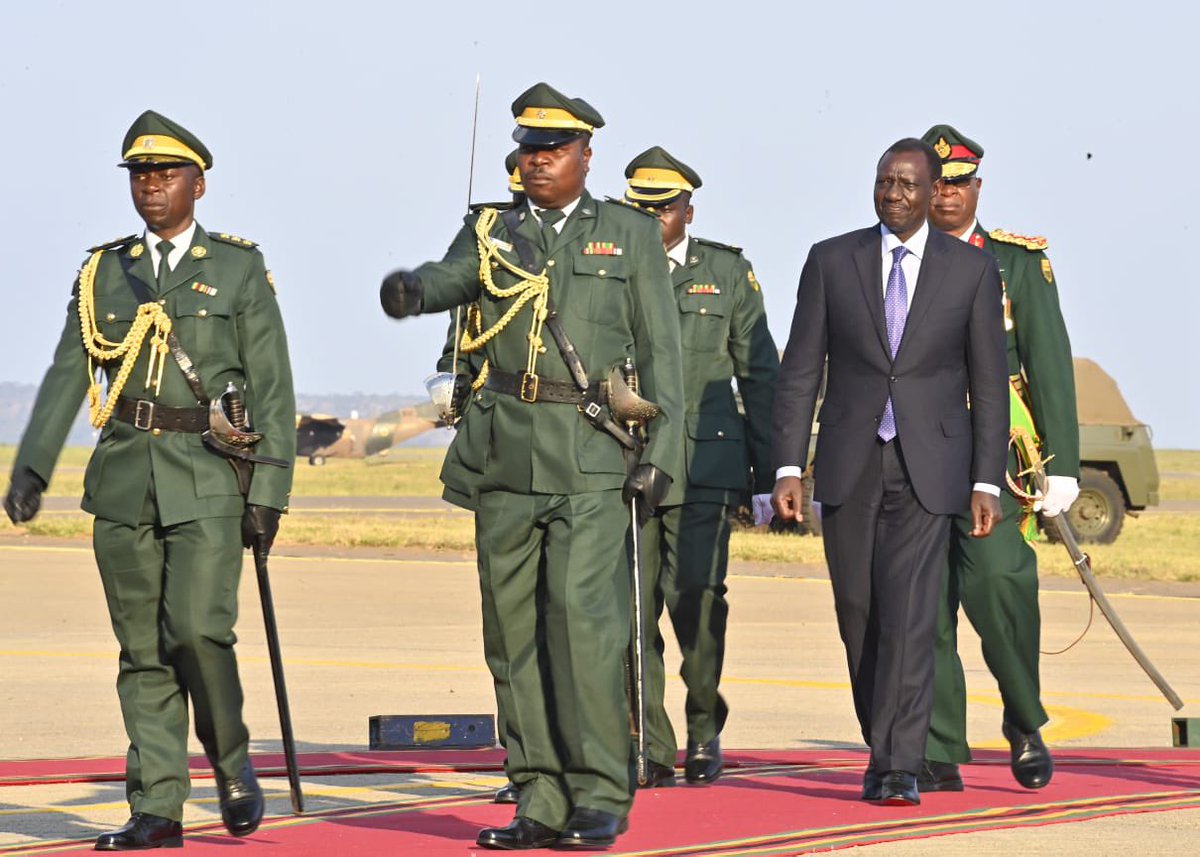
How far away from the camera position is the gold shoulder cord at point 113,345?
24.8 ft

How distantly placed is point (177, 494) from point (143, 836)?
3.35 feet

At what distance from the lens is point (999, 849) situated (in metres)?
7.35

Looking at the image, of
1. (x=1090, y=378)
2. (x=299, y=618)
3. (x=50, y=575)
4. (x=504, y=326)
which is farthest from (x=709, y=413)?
(x=1090, y=378)

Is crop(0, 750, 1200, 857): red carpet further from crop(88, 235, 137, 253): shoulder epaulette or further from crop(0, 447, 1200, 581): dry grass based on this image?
crop(0, 447, 1200, 581): dry grass

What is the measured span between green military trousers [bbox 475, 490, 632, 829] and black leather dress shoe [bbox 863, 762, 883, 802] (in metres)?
1.06

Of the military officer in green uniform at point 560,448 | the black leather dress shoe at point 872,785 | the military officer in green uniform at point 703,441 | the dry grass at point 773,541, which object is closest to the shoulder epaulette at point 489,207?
the military officer in green uniform at point 560,448

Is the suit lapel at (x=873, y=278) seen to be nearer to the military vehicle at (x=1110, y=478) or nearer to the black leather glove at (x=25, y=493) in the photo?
the black leather glove at (x=25, y=493)

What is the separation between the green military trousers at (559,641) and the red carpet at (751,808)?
0.27 m

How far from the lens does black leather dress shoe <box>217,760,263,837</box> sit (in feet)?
24.5

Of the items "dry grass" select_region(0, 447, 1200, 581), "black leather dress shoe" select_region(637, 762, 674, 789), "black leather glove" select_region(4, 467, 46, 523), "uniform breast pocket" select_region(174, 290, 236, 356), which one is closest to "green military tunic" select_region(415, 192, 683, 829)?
"uniform breast pocket" select_region(174, 290, 236, 356)

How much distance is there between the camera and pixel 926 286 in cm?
836

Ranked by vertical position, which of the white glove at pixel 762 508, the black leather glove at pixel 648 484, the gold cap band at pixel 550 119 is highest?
the gold cap band at pixel 550 119

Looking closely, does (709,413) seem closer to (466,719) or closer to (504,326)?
(466,719)

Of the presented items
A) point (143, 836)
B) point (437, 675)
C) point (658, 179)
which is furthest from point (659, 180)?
point (437, 675)
